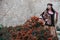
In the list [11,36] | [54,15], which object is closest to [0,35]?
[11,36]

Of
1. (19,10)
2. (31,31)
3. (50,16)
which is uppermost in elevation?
(19,10)

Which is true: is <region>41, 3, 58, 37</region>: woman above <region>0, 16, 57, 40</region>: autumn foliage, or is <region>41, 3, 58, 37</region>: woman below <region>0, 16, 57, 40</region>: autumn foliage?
above

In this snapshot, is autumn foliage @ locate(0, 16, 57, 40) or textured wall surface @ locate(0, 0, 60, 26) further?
textured wall surface @ locate(0, 0, 60, 26)

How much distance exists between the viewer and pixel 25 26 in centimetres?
545

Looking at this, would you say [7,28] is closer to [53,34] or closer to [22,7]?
[22,7]

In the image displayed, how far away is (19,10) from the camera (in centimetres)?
564

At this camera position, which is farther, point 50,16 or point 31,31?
point 50,16

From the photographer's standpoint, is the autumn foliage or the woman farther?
the woman

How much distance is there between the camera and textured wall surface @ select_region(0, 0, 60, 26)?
5578mm

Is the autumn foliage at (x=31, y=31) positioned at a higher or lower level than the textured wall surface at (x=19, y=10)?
lower

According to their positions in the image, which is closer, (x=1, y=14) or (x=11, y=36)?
(x=11, y=36)

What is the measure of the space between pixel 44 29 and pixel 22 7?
0.64 metres

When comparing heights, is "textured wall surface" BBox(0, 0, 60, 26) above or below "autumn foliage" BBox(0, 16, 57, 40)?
above

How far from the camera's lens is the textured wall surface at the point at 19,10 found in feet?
18.3
